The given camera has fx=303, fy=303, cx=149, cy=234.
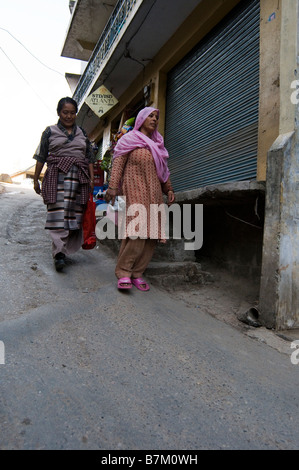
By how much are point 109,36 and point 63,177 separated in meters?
4.93

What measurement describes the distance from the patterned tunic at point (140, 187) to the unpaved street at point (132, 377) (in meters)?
0.58

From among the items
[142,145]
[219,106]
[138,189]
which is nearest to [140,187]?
[138,189]

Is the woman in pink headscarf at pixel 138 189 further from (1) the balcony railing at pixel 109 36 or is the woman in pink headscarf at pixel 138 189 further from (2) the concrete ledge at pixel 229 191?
(1) the balcony railing at pixel 109 36

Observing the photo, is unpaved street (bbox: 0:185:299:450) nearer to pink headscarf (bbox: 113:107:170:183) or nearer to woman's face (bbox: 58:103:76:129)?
pink headscarf (bbox: 113:107:170:183)

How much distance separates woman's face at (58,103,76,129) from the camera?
3.14 m

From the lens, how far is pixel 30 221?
530 centimetres

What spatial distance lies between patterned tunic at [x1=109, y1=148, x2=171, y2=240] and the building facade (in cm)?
61

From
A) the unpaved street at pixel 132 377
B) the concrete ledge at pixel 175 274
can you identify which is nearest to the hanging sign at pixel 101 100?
the concrete ledge at pixel 175 274

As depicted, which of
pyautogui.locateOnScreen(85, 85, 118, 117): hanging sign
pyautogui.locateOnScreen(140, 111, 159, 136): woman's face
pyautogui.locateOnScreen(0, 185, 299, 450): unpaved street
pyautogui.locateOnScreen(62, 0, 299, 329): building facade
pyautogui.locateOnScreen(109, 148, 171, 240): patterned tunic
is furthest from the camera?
pyautogui.locateOnScreen(85, 85, 118, 117): hanging sign

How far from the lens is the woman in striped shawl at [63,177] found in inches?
123

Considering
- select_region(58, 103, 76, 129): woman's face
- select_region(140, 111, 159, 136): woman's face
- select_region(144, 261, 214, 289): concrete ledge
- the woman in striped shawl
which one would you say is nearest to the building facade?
select_region(144, 261, 214, 289): concrete ledge
